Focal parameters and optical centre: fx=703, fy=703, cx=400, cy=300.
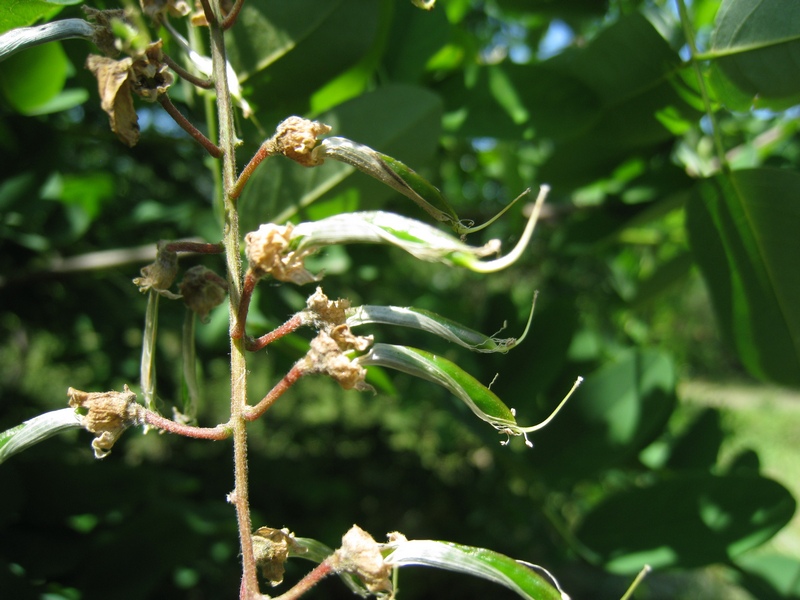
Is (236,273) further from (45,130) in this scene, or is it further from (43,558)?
(45,130)

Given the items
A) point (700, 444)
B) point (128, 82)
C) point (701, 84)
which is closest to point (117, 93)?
point (128, 82)

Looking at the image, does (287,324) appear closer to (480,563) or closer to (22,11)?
(480,563)

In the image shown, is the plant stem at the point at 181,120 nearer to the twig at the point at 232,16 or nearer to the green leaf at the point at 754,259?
the twig at the point at 232,16

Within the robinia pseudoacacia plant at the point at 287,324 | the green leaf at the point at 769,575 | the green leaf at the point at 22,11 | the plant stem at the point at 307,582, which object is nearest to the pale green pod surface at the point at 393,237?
the robinia pseudoacacia plant at the point at 287,324

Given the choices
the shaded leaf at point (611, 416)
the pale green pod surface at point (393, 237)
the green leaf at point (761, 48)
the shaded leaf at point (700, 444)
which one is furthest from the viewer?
the shaded leaf at point (700, 444)

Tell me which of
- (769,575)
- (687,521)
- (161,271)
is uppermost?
(161,271)

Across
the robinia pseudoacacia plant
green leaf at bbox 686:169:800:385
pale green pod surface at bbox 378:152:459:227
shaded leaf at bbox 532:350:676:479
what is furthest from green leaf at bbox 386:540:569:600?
shaded leaf at bbox 532:350:676:479

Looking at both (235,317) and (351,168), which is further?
(351,168)
